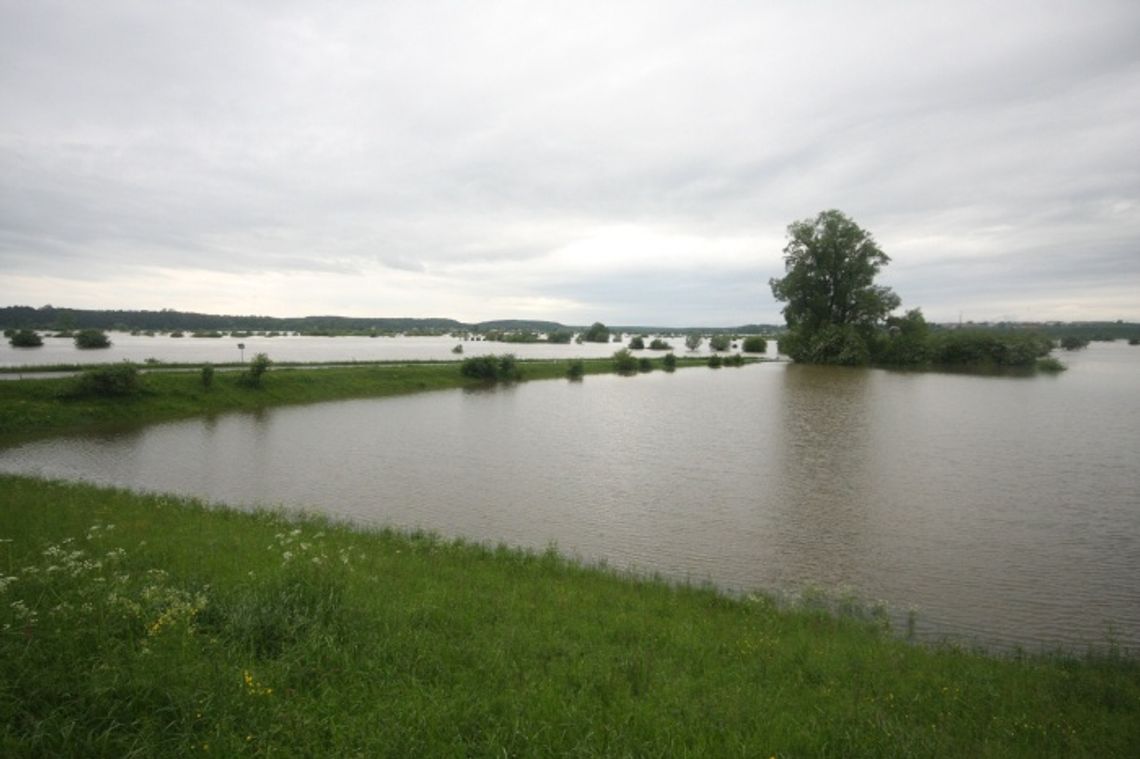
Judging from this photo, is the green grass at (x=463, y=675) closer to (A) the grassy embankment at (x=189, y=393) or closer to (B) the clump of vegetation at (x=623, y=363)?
(A) the grassy embankment at (x=189, y=393)

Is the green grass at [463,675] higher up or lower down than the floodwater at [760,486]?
higher up

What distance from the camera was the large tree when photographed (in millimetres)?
80438

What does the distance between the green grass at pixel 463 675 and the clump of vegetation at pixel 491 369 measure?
175ft

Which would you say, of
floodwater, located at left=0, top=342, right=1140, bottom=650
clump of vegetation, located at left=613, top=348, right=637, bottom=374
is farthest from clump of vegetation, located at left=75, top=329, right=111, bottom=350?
clump of vegetation, located at left=613, top=348, right=637, bottom=374

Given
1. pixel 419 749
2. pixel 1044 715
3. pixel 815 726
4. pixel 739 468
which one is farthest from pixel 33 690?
pixel 739 468

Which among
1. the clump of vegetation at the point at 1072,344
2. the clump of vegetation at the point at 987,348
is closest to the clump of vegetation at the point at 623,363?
the clump of vegetation at the point at 987,348

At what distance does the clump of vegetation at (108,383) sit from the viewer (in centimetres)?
3538

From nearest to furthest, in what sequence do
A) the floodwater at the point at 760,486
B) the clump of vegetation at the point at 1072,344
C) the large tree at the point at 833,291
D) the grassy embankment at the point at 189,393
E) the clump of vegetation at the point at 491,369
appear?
the floodwater at the point at 760,486 < the grassy embankment at the point at 189,393 < the clump of vegetation at the point at 491,369 < the large tree at the point at 833,291 < the clump of vegetation at the point at 1072,344

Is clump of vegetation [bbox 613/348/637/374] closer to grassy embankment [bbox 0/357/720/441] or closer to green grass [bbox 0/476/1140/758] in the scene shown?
grassy embankment [bbox 0/357/720/441]

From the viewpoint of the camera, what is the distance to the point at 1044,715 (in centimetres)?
662

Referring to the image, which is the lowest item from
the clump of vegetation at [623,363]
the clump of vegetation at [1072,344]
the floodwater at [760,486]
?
the floodwater at [760,486]

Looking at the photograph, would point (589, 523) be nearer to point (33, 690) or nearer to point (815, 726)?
point (815, 726)

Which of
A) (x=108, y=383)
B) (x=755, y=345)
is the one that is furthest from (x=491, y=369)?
(x=755, y=345)

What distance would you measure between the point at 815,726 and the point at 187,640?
658 cm
